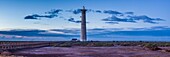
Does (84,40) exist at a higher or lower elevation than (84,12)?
lower

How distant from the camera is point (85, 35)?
142 m

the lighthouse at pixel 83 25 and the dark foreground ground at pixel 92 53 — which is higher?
the lighthouse at pixel 83 25

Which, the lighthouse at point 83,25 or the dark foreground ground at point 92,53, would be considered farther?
the lighthouse at point 83,25

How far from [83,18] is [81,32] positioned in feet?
18.2

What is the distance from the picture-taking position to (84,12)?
14488cm

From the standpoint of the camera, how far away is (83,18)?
143375 millimetres

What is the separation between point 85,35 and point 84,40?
2.94 metres

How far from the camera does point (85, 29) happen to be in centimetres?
14150

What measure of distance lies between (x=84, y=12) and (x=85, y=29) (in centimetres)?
707

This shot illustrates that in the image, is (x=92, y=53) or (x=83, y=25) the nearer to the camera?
(x=92, y=53)

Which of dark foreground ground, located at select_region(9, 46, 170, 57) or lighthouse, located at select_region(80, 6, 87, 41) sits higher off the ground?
lighthouse, located at select_region(80, 6, 87, 41)

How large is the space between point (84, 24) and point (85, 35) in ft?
13.0

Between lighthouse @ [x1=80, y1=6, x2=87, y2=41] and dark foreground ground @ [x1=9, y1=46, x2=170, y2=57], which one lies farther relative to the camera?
lighthouse @ [x1=80, y1=6, x2=87, y2=41]

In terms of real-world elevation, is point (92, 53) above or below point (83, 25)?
below
